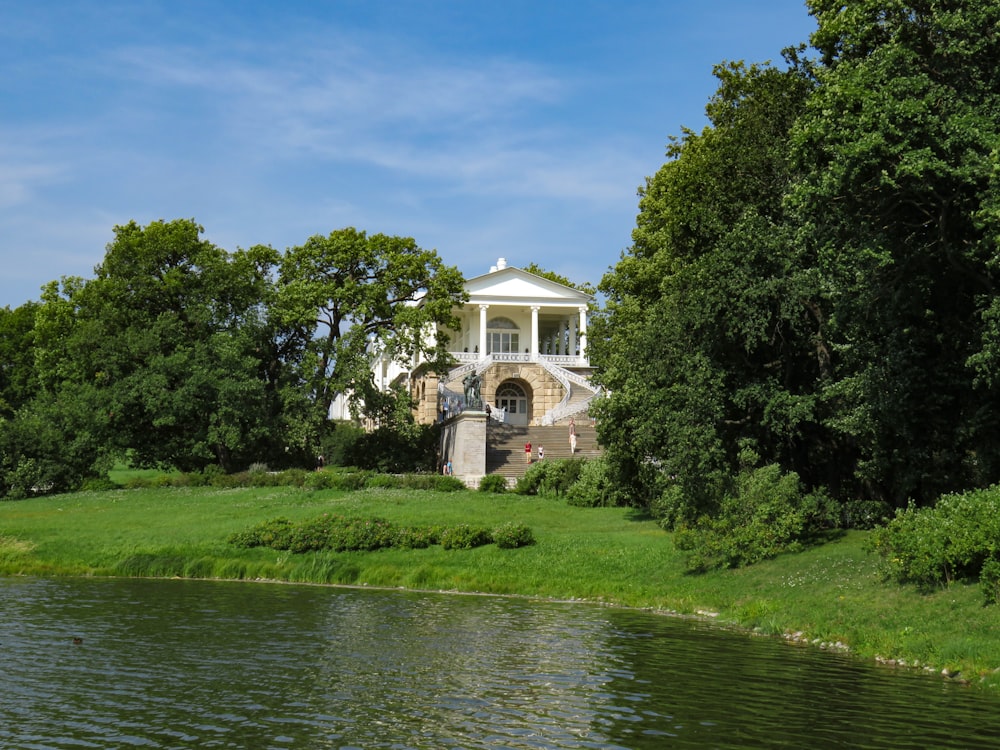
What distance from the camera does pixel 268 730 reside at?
40.9 feet

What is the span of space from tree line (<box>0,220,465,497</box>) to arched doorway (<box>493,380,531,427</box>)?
13.2m

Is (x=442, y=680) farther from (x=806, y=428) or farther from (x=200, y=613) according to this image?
(x=806, y=428)

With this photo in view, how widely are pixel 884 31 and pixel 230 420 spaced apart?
112 feet

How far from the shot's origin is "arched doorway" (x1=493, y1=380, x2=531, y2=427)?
234ft

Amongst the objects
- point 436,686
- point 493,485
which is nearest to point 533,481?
point 493,485

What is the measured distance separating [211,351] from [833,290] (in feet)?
111

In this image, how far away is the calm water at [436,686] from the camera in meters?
12.4

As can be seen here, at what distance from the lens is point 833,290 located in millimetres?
23953

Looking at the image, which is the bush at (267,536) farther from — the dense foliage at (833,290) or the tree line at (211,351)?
the tree line at (211,351)

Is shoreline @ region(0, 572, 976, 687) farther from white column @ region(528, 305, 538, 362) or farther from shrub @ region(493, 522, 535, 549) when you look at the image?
white column @ region(528, 305, 538, 362)

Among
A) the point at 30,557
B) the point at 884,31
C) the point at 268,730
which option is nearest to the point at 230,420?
the point at 30,557

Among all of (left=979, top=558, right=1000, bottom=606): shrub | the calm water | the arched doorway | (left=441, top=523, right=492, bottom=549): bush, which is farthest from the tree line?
(left=979, top=558, right=1000, bottom=606): shrub

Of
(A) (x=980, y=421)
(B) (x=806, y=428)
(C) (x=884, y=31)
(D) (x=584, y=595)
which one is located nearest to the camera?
(A) (x=980, y=421)

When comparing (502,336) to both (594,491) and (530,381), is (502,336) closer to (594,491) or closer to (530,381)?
(530,381)
